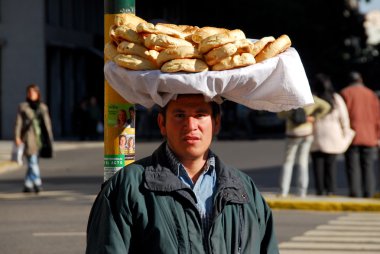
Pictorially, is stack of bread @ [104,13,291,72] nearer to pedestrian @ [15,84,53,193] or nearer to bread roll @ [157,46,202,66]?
bread roll @ [157,46,202,66]

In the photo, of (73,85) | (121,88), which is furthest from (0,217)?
(73,85)

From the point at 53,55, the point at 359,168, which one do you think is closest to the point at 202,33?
the point at 359,168

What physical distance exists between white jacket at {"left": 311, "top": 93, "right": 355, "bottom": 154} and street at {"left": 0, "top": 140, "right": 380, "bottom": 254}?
1.33 metres

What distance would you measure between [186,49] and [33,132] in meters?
16.6

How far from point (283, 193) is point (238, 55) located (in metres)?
14.6

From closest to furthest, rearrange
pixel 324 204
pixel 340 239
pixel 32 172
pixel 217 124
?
pixel 217 124, pixel 340 239, pixel 324 204, pixel 32 172

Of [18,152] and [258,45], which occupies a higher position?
[258,45]

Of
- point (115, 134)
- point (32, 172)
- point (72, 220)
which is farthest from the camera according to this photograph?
point (32, 172)

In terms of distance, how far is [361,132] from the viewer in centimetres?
2002

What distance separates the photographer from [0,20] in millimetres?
49781

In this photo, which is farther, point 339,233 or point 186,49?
point 339,233

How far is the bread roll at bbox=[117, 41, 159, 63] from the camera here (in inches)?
210

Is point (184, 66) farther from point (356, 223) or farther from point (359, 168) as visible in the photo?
point (359, 168)

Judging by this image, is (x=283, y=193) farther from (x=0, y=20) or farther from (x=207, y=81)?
(x=0, y=20)
